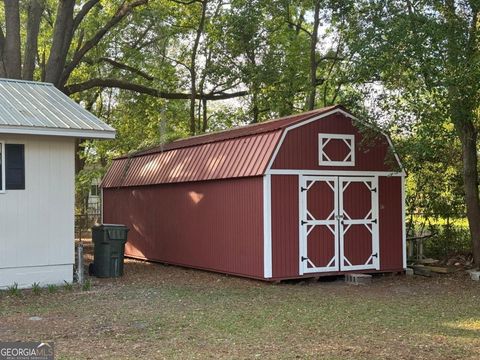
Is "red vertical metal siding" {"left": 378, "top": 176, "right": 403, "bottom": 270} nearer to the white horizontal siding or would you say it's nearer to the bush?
the bush

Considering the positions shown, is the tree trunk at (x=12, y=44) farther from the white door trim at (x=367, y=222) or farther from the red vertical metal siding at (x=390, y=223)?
the red vertical metal siding at (x=390, y=223)

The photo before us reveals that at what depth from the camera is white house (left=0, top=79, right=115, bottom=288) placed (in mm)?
10852

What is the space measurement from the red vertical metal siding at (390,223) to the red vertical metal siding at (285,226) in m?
2.22

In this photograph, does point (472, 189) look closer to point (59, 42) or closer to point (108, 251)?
point (108, 251)

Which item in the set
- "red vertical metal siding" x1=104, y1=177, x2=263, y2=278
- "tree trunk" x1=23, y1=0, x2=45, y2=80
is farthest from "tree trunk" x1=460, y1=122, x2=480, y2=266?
"tree trunk" x1=23, y1=0, x2=45, y2=80

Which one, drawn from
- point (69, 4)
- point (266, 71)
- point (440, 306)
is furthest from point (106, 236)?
point (266, 71)

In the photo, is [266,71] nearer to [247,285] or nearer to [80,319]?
[247,285]

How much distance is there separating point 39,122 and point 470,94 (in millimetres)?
7804

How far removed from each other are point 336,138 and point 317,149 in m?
0.55

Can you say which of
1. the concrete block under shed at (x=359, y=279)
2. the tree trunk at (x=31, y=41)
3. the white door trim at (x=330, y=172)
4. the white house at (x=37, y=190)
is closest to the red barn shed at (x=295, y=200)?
the white door trim at (x=330, y=172)

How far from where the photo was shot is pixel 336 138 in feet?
41.1

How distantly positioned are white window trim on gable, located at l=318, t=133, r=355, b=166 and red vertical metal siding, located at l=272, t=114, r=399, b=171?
0.21ft

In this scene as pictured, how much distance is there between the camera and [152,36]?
25.2m

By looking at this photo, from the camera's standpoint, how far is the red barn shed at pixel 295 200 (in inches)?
464
